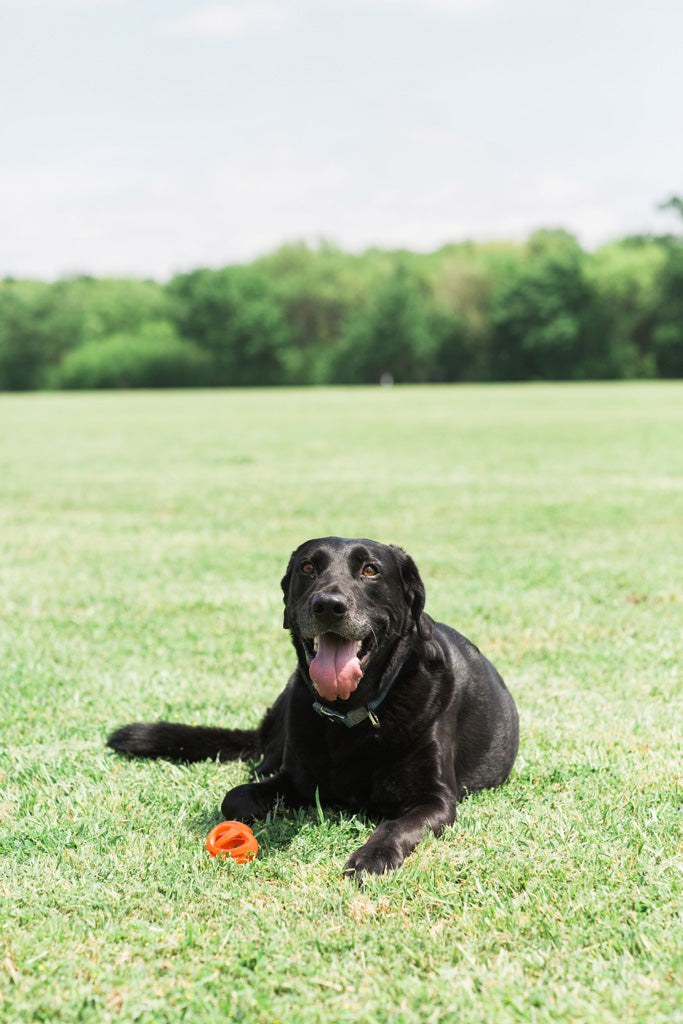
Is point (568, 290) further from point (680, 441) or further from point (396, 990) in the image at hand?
point (396, 990)

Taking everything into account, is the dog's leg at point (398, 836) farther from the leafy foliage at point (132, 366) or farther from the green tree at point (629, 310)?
the green tree at point (629, 310)

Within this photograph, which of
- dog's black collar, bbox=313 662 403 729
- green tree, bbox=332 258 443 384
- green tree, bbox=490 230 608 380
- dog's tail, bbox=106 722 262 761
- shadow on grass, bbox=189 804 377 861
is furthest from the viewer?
green tree, bbox=332 258 443 384

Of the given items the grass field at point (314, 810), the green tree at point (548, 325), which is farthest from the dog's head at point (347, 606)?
the green tree at point (548, 325)

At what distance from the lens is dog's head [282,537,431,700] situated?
3.16m

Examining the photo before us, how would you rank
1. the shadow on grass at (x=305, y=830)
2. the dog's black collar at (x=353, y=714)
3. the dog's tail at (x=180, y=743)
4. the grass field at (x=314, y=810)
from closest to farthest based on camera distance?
the grass field at (x=314, y=810)
the shadow on grass at (x=305, y=830)
the dog's black collar at (x=353, y=714)
the dog's tail at (x=180, y=743)

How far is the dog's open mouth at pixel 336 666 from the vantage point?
10.5 feet

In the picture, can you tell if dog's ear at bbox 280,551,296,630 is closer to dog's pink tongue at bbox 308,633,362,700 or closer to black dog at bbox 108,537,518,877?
black dog at bbox 108,537,518,877

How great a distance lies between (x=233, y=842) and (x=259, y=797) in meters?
0.33

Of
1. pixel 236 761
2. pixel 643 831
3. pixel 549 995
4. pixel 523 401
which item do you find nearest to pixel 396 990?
pixel 549 995

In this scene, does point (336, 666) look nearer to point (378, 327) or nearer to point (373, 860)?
point (373, 860)

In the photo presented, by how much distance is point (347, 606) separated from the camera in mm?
3133

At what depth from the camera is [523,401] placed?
36.2 meters

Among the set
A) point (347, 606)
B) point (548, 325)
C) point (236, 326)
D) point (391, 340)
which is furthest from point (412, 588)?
point (236, 326)

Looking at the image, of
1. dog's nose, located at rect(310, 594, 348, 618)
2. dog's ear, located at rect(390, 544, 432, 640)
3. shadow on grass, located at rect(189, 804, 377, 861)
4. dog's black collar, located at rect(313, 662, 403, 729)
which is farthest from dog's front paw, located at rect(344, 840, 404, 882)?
dog's ear, located at rect(390, 544, 432, 640)
